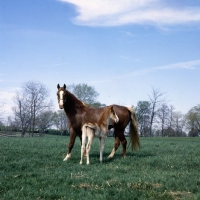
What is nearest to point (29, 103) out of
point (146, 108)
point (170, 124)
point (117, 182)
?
point (146, 108)

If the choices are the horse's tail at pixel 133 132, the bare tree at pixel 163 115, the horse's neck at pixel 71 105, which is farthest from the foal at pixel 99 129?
the bare tree at pixel 163 115

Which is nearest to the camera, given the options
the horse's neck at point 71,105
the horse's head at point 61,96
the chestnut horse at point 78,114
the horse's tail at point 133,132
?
the horse's head at point 61,96

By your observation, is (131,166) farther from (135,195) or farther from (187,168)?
(135,195)

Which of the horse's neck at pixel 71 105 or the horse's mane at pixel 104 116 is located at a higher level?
the horse's neck at pixel 71 105

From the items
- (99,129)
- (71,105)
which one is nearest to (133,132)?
(99,129)

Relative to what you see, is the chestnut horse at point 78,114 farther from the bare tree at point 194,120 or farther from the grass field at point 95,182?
the bare tree at point 194,120

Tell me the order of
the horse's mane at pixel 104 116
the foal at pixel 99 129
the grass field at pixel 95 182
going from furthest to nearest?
the horse's mane at pixel 104 116
the foal at pixel 99 129
the grass field at pixel 95 182

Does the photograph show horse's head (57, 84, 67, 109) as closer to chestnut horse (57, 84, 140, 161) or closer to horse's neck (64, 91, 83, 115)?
chestnut horse (57, 84, 140, 161)

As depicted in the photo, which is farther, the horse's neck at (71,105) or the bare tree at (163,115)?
the bare tree at (163,115)

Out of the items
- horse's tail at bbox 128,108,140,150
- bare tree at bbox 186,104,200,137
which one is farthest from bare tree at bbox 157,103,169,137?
horse's tail at bbox 128,108,140,150

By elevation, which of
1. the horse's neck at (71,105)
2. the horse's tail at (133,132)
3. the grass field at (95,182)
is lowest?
the grass field at (95,182)

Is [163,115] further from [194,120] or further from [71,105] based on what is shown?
[71,105]

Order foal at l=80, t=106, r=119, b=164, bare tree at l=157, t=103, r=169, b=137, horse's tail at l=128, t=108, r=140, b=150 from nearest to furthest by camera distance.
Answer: foal at l=80, t=106, r=119, b=164
horse's tail at l=128, t=108, r=140, b=150
bare tree at l=157, t=103, r=169, b=137

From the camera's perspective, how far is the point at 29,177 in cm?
837
